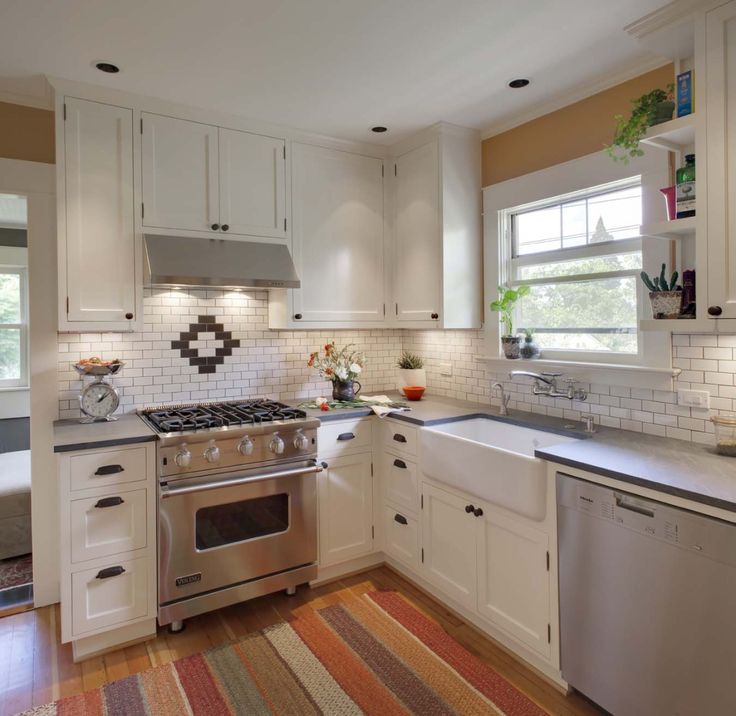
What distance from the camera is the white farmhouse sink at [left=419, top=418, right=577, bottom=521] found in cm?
217

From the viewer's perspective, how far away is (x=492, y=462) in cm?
235

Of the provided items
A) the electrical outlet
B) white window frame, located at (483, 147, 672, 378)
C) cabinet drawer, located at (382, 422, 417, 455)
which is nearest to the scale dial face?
cabinet drawer, located at (382, 422, 417, 455)

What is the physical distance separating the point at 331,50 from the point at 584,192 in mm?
1409

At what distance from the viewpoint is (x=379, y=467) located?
10.5 ft

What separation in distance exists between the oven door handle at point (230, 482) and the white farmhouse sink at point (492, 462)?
617 mm

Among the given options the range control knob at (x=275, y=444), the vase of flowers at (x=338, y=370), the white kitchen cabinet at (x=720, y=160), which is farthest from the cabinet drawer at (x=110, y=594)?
the white kitchen cabinet at (x=720, y=160)

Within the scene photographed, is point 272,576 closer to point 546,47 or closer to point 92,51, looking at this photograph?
point 92,51

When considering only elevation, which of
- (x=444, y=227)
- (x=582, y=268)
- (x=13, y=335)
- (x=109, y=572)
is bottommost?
(x=109, y=572)

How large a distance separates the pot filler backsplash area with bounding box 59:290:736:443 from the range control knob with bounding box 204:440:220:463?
0.76 metres

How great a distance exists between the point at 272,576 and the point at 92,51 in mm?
2585

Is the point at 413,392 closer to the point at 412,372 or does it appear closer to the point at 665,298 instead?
the point at 412,372

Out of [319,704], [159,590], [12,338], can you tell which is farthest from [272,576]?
[12,338]

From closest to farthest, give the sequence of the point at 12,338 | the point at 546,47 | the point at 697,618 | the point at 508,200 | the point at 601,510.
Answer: the point at 697,618
the point at 601,510
the point at 546,47
the point at 508,200
the point at 12,338

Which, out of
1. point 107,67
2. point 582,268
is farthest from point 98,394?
point 582,268
